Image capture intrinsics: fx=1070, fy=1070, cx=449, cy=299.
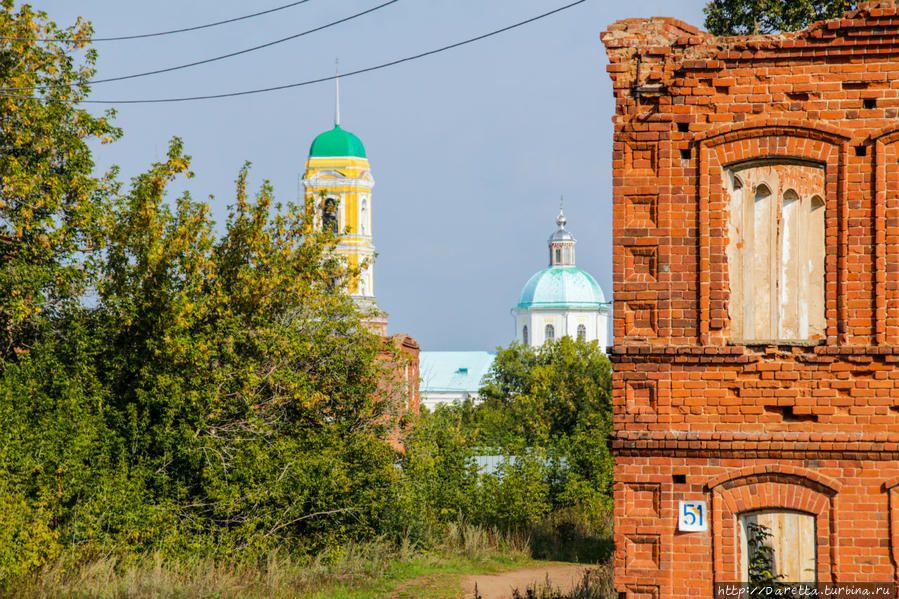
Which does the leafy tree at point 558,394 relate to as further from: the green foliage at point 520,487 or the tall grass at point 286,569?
the tall grass at point 286,569

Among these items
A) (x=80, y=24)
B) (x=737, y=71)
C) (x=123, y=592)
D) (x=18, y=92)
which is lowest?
(x=123, y=592)

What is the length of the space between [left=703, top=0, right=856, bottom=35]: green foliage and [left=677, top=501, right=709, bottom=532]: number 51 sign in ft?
42.2

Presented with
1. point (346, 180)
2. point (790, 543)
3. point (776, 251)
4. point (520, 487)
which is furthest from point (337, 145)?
point (776, 251)

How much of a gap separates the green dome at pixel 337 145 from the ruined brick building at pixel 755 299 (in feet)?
165

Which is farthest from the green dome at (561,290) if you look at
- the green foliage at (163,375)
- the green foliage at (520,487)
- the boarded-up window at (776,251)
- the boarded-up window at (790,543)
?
the boarded-up window at (776,251)

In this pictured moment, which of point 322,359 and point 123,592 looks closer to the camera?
point 123,592

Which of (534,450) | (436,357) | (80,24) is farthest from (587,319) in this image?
(80,24)

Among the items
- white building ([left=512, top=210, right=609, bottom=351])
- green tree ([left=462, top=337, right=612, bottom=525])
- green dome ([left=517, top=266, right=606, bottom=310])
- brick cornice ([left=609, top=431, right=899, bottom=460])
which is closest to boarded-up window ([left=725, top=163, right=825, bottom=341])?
brick cornice ([left=609, top=431, right=899, bottom=460])

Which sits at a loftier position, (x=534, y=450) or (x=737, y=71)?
(x=737, y=71)

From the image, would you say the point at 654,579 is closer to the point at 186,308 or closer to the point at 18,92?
the point at 186,308

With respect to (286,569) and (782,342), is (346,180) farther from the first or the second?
(782,342)

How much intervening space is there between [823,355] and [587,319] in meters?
108

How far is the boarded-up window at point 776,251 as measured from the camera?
1053 cm

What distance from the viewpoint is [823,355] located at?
33.7 feet
